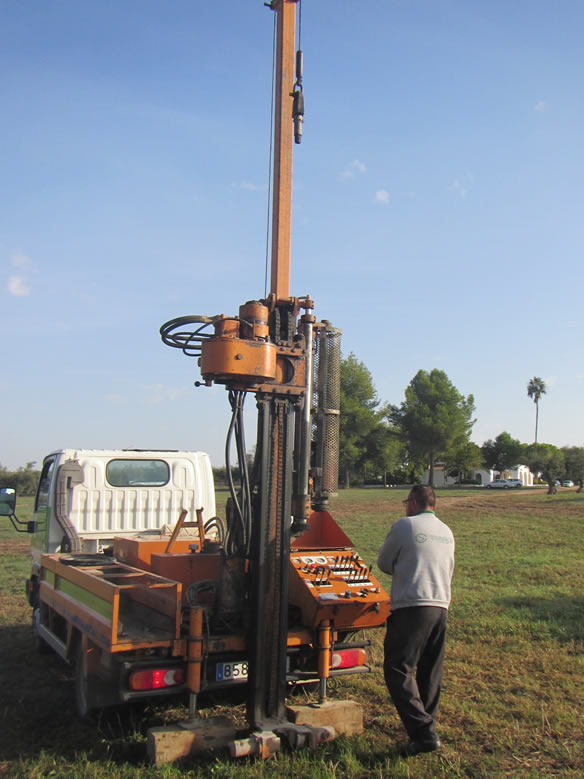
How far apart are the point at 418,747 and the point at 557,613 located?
579 cm

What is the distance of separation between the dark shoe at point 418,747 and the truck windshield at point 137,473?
14.8 feet

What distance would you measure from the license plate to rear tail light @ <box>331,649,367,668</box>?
714 millimetres

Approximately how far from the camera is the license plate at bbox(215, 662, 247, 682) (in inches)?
197

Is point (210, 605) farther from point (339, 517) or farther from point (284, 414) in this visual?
point (339, 517)

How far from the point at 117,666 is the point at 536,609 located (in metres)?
7.08

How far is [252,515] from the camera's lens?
5.24 meters

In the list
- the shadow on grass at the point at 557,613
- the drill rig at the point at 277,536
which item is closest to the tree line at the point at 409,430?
the shadow on grass at the point at 557,613

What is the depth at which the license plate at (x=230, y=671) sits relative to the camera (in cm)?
500

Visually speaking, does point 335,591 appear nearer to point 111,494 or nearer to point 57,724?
point 57,724

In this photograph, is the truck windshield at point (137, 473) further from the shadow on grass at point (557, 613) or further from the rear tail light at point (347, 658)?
the shadow on grass at point (557, 613)

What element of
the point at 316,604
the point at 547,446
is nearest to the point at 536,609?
the point at 316,604

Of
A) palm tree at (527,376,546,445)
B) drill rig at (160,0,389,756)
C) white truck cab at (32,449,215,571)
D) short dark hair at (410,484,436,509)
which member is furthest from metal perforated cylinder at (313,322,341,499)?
palm tree at (527,376,546,445)

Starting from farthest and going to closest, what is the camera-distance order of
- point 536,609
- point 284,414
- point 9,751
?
point 536,609 → point 284,414 → point 9,751

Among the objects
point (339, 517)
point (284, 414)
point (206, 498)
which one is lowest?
point (339, 517)
